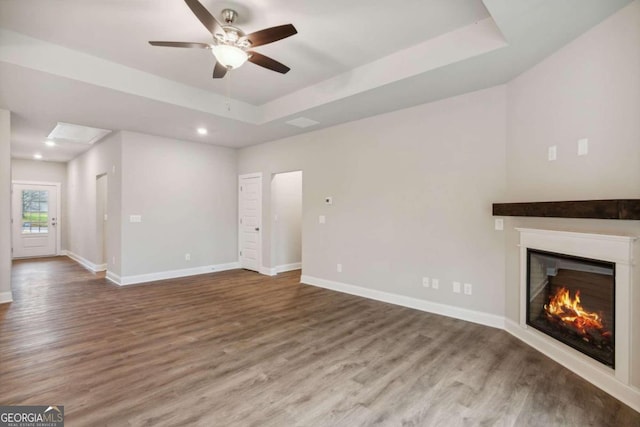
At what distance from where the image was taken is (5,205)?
425cm

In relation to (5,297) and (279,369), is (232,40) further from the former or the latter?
(5,297)

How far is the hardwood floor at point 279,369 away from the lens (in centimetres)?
198

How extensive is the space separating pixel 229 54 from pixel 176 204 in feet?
14.0

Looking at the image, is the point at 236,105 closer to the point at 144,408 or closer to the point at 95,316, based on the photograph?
the point at 95,316

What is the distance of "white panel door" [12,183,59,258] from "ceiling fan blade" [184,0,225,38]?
31.2 feet

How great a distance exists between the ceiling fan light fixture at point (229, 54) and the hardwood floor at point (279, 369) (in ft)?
8.50

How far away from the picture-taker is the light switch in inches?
98.4

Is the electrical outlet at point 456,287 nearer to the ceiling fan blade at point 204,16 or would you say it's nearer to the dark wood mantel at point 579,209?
the dark wood mantel at point 579,209

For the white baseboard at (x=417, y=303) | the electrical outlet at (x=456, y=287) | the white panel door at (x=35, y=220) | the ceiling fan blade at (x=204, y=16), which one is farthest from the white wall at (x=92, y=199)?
the electrical outlet at (x=456, y=287)

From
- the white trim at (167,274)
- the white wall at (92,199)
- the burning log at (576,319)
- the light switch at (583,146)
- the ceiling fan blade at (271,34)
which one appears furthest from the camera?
the white wall at (92,199)

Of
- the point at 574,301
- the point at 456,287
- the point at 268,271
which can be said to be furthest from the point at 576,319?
the point at 268,271

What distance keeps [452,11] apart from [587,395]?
3.17m

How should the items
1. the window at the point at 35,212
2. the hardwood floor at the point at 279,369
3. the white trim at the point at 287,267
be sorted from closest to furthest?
the hardwood floor at the point at 279,369, the white trim at the point at 287,267, the window at the point at 35,212

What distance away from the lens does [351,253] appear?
16.0 ft
